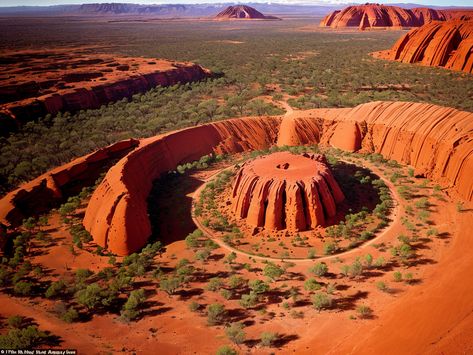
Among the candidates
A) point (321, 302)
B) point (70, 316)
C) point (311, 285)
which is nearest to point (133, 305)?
point (70, 316)

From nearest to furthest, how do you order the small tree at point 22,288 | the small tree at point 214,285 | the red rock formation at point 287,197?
the small tree at point 22,288 < the small tree at point 214,285 < the red rock formation at point 287,197

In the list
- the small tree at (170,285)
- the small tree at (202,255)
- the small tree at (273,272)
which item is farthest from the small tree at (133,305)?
the small tree at (273,272)

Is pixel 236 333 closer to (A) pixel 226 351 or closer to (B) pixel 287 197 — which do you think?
(A) pixel 226 351

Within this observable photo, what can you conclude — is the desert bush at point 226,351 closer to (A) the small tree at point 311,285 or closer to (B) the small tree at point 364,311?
(A) the small tree at point 311,285

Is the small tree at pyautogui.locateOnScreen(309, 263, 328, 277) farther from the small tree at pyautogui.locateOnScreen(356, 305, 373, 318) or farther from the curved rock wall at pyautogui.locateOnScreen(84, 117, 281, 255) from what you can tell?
the curved rock wall at pyautogui.locateOnScreen(84, 117, 281, 255)

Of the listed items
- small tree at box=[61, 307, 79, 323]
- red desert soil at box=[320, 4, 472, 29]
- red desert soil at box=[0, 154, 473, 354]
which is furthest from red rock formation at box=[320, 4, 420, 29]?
small tree at box=[61, 307, 79, 323]

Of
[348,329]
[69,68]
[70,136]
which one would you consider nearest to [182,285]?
[348,329]
